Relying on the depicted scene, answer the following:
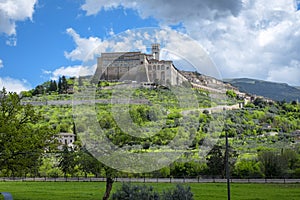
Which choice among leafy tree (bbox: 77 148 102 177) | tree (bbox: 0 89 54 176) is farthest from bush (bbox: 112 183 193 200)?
tree (bbox: 0 89 54 176)

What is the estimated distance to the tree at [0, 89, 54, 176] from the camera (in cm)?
1983

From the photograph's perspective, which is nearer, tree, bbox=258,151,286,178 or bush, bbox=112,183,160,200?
bush, bbox=112,183,160,200

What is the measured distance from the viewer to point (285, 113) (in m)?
111

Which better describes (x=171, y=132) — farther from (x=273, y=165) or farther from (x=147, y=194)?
(x=147, y=194)

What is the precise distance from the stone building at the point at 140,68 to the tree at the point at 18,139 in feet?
23.8

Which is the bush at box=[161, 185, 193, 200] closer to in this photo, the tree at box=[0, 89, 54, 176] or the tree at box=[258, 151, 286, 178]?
the tree at box=[0, 89, 54, 176]

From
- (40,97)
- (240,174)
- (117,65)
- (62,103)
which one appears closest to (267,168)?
(240,174)

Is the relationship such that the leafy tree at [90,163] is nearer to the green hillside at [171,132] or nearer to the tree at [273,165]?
the green hillside at [171,132]

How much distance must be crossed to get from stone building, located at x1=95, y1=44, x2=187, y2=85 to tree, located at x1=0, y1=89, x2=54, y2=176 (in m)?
7.25

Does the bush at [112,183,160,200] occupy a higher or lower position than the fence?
higher

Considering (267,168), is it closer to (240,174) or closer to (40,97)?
(240,174)

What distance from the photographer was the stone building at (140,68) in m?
40.5

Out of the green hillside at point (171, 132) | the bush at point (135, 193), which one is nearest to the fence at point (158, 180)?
the green hillside at point (171, 132)

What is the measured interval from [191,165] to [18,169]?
27.2m
